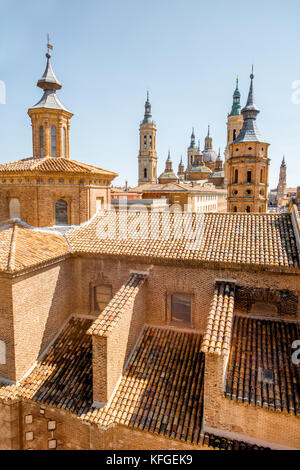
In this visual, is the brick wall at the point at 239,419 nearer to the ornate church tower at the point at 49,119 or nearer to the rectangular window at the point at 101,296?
the rectangular window at the point at 101,296

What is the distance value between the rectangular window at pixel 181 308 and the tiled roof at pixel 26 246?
13.6 feet

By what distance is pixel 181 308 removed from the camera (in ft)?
35.1

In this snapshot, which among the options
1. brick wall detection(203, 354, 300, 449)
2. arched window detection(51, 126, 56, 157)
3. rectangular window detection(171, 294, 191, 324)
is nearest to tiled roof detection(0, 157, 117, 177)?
arched window detection(51, 126, 56, 157)

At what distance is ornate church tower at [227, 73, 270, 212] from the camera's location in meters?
32.2

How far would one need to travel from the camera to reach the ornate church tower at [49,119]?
13656 mm

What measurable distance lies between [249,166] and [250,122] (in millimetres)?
4576

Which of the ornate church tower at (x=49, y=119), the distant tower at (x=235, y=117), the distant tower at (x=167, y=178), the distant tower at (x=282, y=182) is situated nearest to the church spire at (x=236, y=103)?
the distant tower at (x=235, y=117)

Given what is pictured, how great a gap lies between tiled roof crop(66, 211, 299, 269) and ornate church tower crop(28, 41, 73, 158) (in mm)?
3918

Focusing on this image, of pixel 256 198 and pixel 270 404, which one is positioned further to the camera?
pixel 256 198

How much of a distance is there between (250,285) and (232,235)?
1953 mm

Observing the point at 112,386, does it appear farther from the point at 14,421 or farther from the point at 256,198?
the point at 256,198

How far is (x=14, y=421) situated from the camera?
348 inches

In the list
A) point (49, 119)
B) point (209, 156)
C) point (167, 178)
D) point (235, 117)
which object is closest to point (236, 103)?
point (235, 117)
